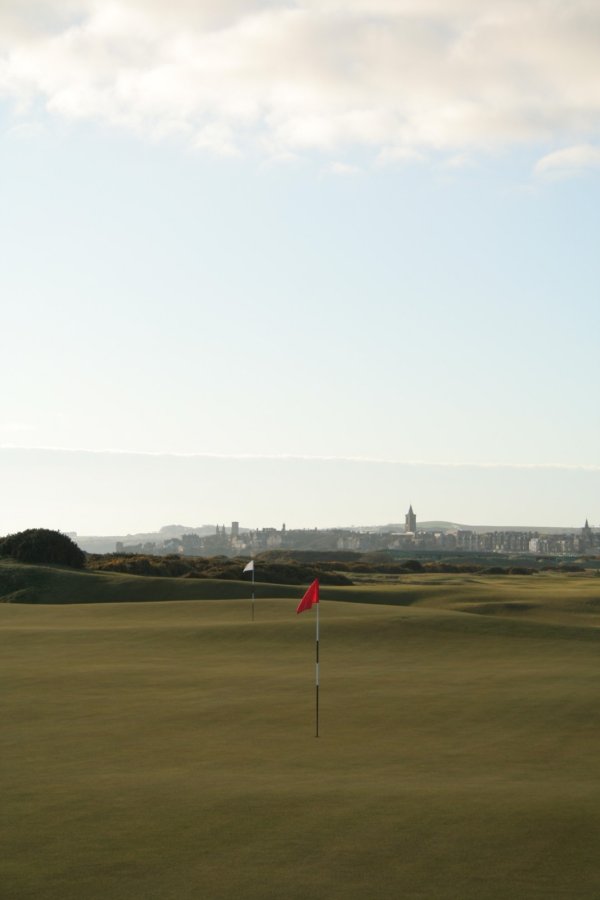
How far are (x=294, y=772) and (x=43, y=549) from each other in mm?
59077

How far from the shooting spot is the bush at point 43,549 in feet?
238

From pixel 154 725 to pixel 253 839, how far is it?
8016 millimetres

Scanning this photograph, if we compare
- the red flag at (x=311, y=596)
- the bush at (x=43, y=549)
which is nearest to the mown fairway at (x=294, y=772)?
the red flag at (x=311, y=596)

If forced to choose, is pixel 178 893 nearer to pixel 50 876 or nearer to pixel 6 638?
pixel 50 876

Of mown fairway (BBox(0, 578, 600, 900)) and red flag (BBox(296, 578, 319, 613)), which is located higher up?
red flag (BBox(296, 578, 319, 613))

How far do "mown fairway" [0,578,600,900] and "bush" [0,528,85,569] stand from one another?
128 feet

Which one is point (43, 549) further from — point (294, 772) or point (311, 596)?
point (294, 772)

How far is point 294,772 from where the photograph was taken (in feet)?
53.8

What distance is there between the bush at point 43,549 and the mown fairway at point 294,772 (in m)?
39.0

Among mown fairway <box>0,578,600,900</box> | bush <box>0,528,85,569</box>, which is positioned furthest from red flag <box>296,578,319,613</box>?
bush <box>0,528,85,569</box>

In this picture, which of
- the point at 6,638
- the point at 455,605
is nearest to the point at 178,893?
the point at 6,638

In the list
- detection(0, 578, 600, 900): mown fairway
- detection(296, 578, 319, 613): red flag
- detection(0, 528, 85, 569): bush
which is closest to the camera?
detection(0, 578, 600, 900): mown fairway

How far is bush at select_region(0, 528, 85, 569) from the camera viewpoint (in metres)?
72.6

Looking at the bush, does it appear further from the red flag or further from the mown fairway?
the red flag
